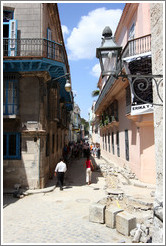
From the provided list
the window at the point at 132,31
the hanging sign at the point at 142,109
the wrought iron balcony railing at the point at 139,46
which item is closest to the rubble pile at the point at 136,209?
the hanging sign at the point at 142,109

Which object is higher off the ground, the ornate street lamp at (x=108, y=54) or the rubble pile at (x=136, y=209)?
the ornate street lamp at (x=108, y=54)

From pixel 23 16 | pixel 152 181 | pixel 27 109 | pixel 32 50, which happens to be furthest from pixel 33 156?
pixel 23 16

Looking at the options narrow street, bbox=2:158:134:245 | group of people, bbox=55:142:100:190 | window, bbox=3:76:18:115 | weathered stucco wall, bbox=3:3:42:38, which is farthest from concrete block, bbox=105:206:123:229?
weathered stucco wall, bbox=3:3:42:38

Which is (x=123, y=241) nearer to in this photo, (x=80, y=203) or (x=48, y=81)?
(x=80, y=203)

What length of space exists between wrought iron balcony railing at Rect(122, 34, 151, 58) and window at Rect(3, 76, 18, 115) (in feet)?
19.5

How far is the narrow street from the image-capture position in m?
4.93

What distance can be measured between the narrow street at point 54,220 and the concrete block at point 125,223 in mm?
129

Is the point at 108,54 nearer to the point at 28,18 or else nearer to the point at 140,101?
the point at 140,101

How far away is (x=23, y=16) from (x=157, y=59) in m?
8.90

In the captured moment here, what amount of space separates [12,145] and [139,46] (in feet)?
26.0

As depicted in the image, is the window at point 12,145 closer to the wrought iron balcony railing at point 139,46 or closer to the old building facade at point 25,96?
the old building facade at point 25,96

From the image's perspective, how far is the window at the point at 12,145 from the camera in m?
9.97

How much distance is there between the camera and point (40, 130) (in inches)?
389

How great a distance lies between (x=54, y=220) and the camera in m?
6.09
